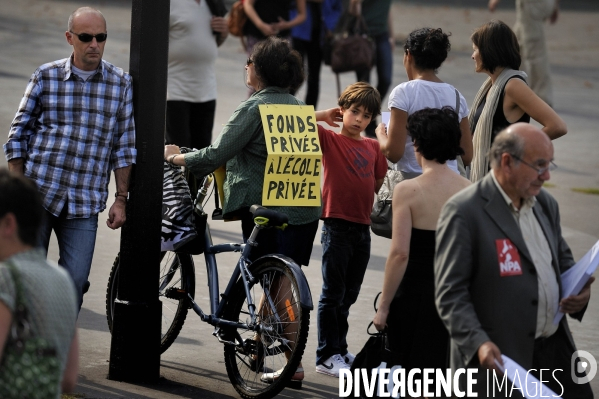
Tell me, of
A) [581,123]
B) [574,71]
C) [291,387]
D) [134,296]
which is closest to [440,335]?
[291,387]

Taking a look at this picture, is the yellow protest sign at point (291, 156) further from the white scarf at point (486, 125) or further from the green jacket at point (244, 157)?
the white scarf at point (486, 125)

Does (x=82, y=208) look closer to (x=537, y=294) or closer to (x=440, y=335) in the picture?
(x=440, y=335)

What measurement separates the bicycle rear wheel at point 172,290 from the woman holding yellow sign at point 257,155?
21.6 inches

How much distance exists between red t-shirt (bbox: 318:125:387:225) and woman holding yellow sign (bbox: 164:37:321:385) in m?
0.22

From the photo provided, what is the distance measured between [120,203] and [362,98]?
1468 millimetres

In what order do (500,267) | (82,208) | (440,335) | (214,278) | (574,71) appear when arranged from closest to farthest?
(500,267) → (440,335) → (82,208) → (214,278) → (574,71)

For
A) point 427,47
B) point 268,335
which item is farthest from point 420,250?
point 427,47

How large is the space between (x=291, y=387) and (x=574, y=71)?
51.9 ft

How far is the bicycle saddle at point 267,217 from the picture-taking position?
5754mm

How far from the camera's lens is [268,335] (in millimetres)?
5805

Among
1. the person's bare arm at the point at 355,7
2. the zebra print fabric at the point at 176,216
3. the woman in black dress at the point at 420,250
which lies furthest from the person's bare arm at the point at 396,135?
the person's bare arm at the point at 355,7

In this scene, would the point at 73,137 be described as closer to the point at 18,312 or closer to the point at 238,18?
the point at 18,312

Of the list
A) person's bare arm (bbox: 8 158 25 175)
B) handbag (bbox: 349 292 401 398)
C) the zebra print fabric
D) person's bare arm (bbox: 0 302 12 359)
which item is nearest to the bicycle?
the zebra print fabric

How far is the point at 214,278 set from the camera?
6281 millimetres
